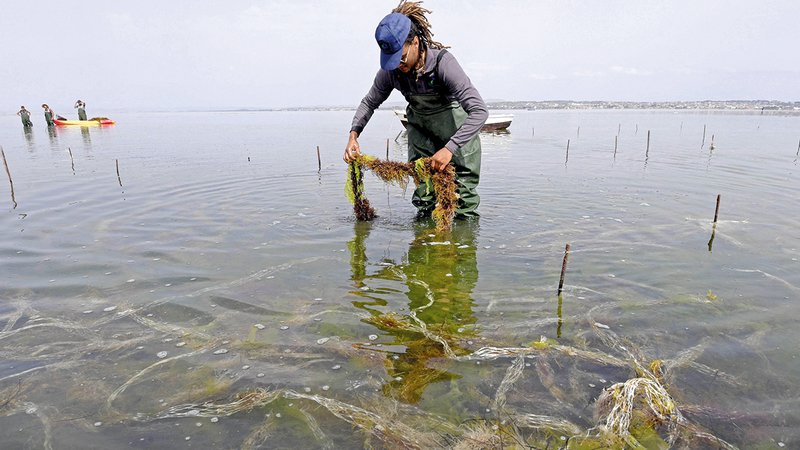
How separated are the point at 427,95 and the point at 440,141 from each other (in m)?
0.80

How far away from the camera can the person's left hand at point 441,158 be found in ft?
18.0

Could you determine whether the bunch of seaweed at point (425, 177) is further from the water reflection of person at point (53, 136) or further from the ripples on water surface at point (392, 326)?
the water reflection of person at point (53, 136)

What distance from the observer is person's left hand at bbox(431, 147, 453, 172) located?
548 centimetres

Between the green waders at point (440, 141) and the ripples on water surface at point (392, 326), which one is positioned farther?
the green waders at point (440, 141)

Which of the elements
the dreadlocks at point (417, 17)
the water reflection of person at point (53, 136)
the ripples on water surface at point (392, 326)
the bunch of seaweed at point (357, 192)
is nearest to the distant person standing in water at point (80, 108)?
the water reflection of person at point (53, 136)

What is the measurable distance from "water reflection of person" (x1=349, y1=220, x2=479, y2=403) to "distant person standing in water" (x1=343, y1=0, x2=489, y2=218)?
104 cm

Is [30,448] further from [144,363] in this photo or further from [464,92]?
[464,92]

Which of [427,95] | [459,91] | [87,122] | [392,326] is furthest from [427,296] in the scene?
[87,122]

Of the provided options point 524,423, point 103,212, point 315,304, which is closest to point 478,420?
point 524,423

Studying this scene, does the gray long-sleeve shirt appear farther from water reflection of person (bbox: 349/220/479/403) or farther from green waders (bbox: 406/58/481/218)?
water reflection of person (bbox: 349/220/479/403)

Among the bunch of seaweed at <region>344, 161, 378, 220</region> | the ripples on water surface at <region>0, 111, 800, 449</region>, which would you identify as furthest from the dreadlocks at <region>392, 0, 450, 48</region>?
the ripples on water surface at <region>0, 111, 800, 449</region>

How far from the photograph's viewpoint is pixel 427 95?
5840 millimetres

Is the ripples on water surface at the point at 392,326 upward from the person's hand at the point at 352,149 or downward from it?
downward

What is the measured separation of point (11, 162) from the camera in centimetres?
1529
